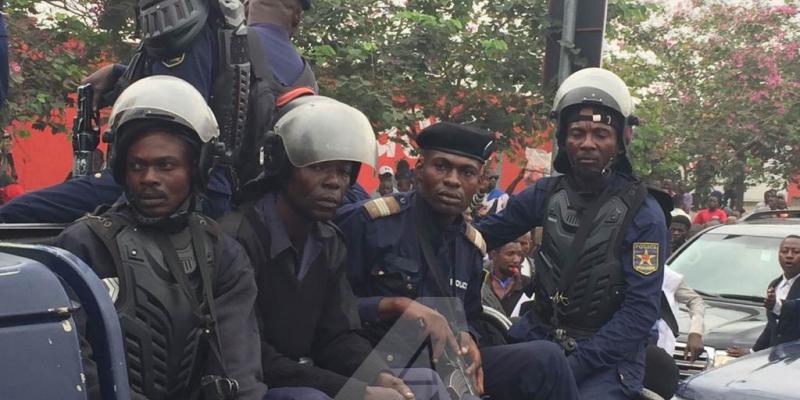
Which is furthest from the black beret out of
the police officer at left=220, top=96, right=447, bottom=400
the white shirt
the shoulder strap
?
the white shirt

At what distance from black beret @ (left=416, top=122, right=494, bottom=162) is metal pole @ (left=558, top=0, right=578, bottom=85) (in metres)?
2.51

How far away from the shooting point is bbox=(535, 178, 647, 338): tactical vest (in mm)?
4223

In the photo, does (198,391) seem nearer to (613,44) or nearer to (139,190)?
(139,190)

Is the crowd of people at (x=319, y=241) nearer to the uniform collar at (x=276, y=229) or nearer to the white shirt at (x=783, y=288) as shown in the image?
the uniform collar at (x=276, y=229)

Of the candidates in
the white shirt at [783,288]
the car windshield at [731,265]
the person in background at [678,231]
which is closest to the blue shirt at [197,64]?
the white shirt at [783,288]

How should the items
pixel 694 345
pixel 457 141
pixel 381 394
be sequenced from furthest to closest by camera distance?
pixel 694 345
pixel 457 141
pixel 381 394

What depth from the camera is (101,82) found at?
148 inches

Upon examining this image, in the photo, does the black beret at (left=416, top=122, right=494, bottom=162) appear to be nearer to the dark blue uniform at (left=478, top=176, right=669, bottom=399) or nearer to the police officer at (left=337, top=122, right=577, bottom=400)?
the police officer at (left=337, top=122, right=577, bottom=400)

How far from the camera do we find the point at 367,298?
3686 millimetres

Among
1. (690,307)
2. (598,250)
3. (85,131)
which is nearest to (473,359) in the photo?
(598,250)

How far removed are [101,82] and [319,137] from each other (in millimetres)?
888

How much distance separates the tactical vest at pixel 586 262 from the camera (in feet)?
13.9

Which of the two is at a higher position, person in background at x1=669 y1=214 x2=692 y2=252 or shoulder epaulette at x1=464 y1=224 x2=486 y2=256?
shoulder epaulette at x1=464 y1=224 x2=486 y2=256

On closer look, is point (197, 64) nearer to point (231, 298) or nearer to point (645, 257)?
point (231, 298)
